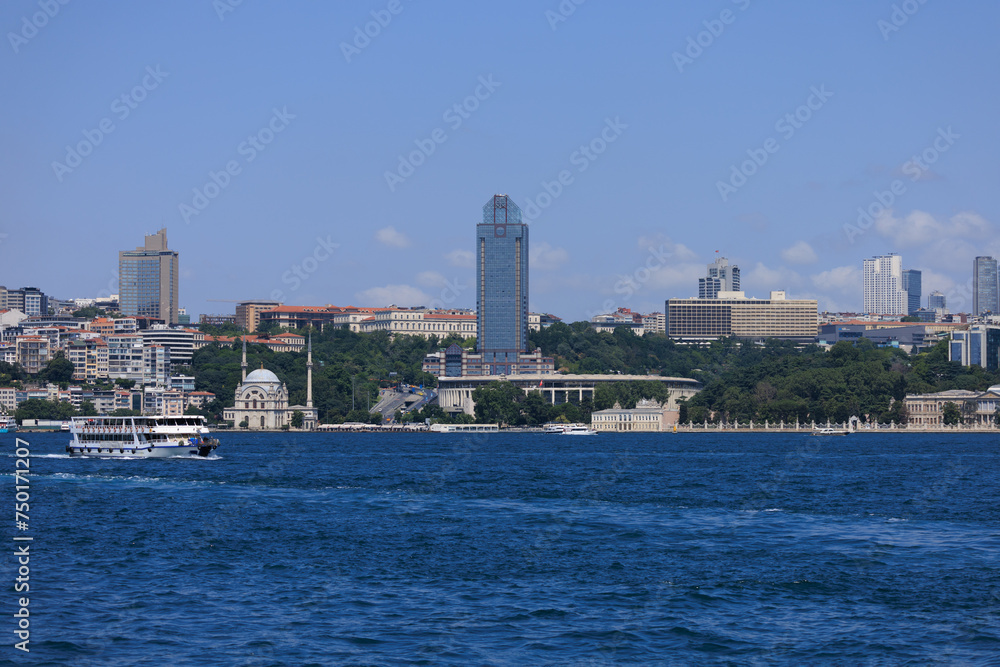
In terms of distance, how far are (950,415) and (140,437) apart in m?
85.6

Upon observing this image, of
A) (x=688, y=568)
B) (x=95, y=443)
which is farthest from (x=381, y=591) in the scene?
(x=95, y=443)

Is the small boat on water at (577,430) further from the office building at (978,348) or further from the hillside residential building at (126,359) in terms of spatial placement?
the hillside residential building at (126,359)

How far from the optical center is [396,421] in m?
143

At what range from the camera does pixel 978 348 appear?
154750 mm

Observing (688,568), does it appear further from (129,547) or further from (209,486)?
(209,486)

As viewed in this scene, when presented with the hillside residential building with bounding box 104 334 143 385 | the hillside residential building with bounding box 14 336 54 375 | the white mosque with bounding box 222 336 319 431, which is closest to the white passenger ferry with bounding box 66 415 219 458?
the white mosque with bounding box 222 336 319 431

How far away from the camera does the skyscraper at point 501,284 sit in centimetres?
16712

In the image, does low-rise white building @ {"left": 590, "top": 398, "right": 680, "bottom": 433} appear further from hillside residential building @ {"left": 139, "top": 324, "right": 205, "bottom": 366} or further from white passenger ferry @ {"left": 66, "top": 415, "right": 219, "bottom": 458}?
white passenger ferry @ {"left": 66, "top": 415, "right": 219, "bottom": 458}

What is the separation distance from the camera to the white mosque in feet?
463

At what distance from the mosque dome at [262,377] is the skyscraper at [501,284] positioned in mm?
33880

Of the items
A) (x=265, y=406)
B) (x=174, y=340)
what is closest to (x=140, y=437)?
(x=265, y=406)

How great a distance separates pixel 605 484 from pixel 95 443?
33735mm

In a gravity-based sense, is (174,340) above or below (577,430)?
above

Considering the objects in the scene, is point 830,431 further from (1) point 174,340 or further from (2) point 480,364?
(1) point 174,340
